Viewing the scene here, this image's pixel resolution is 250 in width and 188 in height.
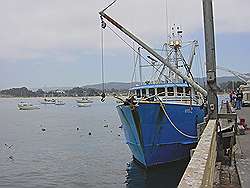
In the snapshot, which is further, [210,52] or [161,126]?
[161,126]

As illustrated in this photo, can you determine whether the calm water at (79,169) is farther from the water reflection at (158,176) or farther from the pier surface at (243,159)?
the pier surface at (243,159)

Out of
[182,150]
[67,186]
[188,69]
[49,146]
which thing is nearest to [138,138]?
[182,150]

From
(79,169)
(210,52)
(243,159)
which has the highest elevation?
(210,52)

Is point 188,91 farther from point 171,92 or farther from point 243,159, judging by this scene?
point 243,159

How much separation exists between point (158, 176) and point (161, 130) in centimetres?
201

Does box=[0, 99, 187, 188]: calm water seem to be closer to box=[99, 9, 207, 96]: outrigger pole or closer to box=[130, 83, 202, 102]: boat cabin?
box=[130, 83, 202, 102]: boat cabin

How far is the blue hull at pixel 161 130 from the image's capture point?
17969mm

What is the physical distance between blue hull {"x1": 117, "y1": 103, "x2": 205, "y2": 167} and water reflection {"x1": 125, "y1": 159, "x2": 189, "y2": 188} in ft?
1.17

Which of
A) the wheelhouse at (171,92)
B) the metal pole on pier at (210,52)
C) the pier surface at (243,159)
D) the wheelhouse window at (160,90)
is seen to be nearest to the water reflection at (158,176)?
the wheelhouse at (171,92)

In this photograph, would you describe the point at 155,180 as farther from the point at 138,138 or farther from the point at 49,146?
the point at 49,146

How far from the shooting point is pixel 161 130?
1822 cm

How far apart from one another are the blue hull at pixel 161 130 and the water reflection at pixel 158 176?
36 centimetres

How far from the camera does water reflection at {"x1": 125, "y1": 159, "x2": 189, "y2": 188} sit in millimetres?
17688

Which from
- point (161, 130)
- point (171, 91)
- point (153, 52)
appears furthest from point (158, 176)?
point (153, 52)
